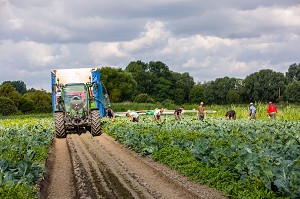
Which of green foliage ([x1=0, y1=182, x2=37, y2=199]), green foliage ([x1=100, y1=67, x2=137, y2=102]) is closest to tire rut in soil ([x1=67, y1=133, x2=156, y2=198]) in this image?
green foliage ([x1=0, y1=182, x2=37, y2=199])

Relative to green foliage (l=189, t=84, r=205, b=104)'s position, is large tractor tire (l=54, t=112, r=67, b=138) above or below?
below

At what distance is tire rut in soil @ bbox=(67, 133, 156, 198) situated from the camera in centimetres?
1030

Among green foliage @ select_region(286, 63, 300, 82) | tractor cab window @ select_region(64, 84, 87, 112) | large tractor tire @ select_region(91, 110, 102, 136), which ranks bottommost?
large tractor tire @ select_region(91, 110, 102, 136)

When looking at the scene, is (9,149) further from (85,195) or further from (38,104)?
(38,104)

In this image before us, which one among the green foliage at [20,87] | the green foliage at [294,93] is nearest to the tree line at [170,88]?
the green foliage at [294,93]

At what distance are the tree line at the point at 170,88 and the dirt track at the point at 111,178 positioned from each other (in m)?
67.9

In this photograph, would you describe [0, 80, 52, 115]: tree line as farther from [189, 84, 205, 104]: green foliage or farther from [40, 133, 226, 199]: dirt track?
[40, 133, 226, 199]: dirt track

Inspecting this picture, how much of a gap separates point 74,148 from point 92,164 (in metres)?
5.00

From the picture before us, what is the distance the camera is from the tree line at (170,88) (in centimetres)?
9444

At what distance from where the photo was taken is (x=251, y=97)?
367 ft

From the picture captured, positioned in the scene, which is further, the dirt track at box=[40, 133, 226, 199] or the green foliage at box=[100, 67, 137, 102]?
the green foliage at box=[100, 67, 137, 102]

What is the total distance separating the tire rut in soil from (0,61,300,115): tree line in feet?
222

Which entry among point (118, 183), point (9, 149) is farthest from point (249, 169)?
point (9, 149)

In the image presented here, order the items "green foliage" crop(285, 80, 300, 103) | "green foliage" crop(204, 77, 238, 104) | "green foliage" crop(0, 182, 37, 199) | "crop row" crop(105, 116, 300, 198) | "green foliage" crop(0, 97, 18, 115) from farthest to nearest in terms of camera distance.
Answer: "green foliage" crop(204, 77, 238, 104) → "green foliage" crop(285, 80, 300, 103) → "green foliage" crop(0, 97, 18, 115) → "crop row" crop(105, 116, 300, 198) → "green foliage" crop(0, 182, 37, 199)
